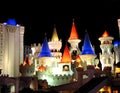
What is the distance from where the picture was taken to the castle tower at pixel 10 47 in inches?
1475

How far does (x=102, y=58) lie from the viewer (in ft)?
126

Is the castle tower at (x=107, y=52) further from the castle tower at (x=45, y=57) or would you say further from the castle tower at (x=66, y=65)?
the castle tower at (x=45, y=57)

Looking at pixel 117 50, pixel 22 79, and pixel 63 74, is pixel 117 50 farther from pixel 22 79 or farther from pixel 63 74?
pixel 22 79

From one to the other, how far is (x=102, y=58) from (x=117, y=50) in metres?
2.17

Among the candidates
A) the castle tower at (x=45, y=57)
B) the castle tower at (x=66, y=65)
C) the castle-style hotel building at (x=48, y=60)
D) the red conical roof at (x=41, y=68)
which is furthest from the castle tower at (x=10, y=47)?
the castle tower at (x=66, y=65)

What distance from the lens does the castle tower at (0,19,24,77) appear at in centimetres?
3747

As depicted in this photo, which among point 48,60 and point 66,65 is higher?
point 48,60

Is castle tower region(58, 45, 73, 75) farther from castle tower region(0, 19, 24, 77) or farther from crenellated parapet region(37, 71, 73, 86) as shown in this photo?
castle tower region(0, 19, 24, 77)

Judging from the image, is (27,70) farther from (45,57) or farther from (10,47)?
(10,47)

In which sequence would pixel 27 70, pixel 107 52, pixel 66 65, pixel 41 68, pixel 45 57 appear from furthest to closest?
1. pixel 107 52
2. pixel 45 57
3. pixel 66 65
4. pixel 41 68
5. pixel 27 70

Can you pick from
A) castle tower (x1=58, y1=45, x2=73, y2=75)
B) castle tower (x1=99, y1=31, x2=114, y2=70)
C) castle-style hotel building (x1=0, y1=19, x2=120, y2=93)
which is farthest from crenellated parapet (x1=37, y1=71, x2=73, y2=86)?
castle tower (x1=99, y1=31, x2=114, y2=70)

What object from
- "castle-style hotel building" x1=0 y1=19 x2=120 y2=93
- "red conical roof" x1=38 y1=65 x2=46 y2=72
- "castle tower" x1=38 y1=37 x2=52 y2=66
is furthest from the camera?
"castle tower" x1=38 y1=37 x2=52 y2=66

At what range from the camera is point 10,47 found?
125 ft

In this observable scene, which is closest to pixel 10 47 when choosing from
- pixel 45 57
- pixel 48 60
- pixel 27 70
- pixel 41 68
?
pixel 45 57
